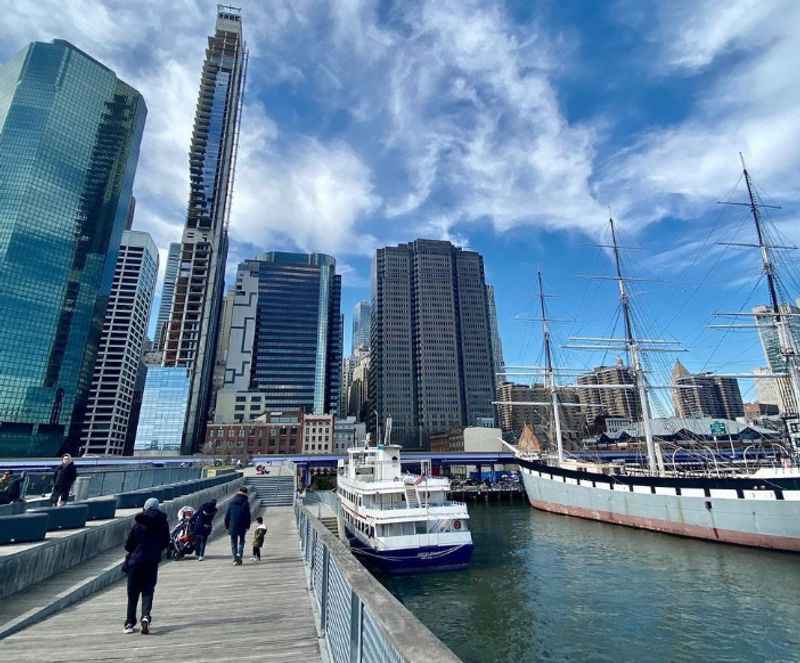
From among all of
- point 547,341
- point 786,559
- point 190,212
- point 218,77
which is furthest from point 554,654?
point 218,77

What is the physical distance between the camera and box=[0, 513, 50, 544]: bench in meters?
9.45

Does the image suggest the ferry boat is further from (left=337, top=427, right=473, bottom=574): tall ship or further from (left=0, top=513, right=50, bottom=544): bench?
(left=0, top=513, right=50, bottom=544): bench

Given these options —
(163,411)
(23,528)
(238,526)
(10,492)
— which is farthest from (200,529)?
(163,411)

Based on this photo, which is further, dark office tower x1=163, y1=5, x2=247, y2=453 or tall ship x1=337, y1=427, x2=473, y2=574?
dark office tower x1=163, y1=5, x2=247, y2=453

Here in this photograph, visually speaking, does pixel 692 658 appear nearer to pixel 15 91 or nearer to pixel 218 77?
pixel 15 91

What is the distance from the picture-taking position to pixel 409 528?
2580cm

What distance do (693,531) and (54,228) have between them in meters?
173

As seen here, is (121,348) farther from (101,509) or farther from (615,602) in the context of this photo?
(615,602)

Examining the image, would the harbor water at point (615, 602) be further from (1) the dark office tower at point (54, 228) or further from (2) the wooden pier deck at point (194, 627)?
(1) the dark office tower at point (54, 228)

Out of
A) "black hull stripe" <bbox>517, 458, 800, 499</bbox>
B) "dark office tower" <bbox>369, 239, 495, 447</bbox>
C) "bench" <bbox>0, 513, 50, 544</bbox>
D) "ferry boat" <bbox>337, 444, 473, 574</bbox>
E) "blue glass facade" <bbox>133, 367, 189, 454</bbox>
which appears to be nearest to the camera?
"bench" <bbox>0, 513, 50, 544</bbox>

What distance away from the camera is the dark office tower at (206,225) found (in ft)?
497

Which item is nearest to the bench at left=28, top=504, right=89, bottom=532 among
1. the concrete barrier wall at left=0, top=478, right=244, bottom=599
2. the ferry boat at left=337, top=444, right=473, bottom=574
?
the concrete barrier wall at left=0, top=478, right=244, bottom=599

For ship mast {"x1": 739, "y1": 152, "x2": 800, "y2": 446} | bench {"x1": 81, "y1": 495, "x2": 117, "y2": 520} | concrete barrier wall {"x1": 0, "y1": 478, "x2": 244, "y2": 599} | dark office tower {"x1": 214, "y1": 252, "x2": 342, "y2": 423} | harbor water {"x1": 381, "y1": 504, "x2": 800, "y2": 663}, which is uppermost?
dark office tower {"x1": 214, "y1": 252, "x2": 342, "y2": 423}

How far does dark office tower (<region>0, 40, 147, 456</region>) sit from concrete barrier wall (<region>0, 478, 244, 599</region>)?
145036 mm
